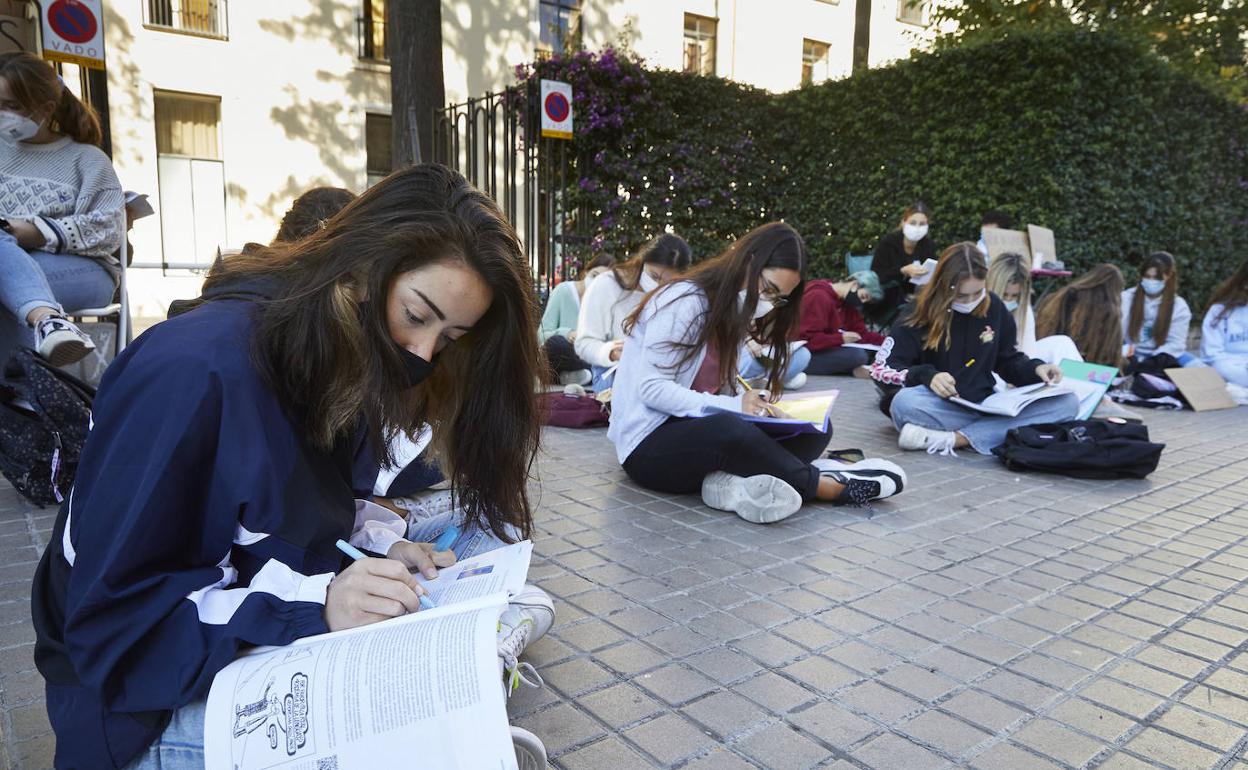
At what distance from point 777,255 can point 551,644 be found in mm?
1979

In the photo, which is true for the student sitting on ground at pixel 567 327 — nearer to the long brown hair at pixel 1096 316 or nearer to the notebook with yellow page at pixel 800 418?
the notebook with yellow page at pixel 800 418

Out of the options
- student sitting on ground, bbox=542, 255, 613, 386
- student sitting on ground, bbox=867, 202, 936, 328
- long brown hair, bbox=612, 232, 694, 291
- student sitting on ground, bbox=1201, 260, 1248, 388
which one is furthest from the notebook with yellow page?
student sitting on ground, bbox=1201, 260, 1248, 388

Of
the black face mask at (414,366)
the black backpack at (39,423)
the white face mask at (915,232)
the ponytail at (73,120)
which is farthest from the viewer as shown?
the white face mask at (915,232)

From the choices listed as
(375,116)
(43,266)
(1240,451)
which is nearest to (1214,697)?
(1240,451)

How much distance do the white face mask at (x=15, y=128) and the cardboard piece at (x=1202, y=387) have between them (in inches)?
316

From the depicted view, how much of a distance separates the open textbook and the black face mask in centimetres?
50

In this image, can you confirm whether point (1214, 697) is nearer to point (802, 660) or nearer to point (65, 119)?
point (802, 660)

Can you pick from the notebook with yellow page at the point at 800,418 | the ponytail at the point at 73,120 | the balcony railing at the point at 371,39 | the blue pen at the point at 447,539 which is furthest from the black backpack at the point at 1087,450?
the balcony railing at the point at 371,39

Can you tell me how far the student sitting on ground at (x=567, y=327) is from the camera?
6.52 metres

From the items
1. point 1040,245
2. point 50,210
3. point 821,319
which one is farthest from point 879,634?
point 1040,245

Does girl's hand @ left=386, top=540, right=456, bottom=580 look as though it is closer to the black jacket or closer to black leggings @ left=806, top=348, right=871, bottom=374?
the black jacket

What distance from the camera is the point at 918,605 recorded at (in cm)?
275

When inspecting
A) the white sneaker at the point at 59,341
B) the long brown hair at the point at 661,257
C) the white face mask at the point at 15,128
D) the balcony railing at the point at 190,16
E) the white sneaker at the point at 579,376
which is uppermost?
the balcony railing at the point at 190,16

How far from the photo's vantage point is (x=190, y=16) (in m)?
11.6
